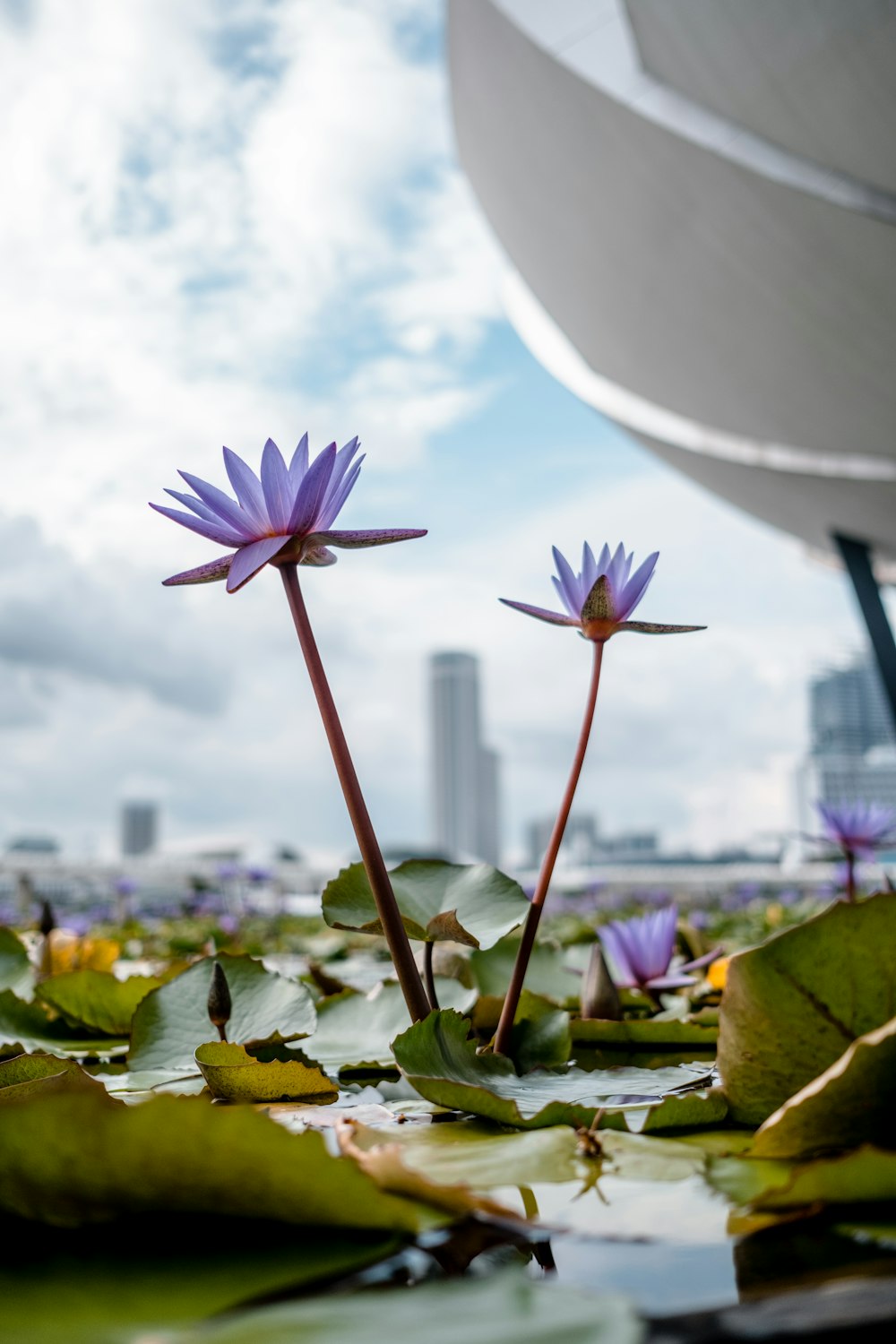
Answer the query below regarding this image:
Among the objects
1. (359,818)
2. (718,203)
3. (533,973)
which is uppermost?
(718,203)

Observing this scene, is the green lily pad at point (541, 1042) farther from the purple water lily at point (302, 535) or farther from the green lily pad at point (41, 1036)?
the green lily pad at point (41, 1036)

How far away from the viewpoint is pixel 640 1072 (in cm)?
34

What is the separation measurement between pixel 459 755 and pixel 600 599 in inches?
1539

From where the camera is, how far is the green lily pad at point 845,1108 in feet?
0.65

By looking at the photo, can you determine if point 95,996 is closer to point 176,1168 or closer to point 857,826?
point 176,1168

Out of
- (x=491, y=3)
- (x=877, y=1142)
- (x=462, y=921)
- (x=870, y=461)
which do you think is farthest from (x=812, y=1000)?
(x=870, y=461)

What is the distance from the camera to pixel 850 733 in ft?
67.6

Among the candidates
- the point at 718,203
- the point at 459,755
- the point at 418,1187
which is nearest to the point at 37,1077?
the point at 418,1187

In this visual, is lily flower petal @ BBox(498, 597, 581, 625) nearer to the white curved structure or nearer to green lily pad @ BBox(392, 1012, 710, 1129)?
green lily pad @ BBox(392, 1012, 710, 1129)

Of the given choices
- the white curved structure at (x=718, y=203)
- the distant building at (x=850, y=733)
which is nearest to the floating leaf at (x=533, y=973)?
the white curved structure at (x=718, y=203)

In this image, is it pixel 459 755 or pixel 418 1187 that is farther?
pixel 459 755

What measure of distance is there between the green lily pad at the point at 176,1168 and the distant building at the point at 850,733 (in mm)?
7562

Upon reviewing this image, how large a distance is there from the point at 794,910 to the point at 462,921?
73.1 inches

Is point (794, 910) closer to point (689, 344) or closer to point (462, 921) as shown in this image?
point (462, 921)
